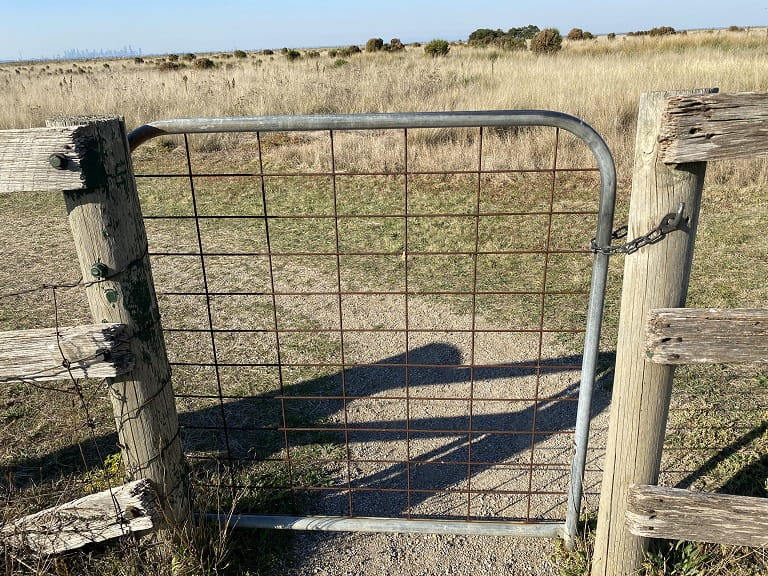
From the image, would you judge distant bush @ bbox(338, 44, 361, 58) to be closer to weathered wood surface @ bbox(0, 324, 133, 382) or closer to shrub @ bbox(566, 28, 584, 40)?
shrub @ bbox(566, 28, 584, 40)

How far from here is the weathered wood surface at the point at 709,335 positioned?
1.96 m

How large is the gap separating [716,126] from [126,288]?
2141 mm

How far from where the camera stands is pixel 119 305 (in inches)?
89.5

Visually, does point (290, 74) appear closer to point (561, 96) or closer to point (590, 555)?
point (561, 96)

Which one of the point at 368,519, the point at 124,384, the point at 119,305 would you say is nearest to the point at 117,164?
the point at 119,305

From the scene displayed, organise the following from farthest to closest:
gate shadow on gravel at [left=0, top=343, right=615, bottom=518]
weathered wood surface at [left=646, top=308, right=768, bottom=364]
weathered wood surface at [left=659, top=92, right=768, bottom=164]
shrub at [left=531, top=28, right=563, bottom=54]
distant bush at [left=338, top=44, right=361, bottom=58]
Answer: distant bush at [left=338, top=44, right=361, bottom=58] → shrub at [left=531, top=28, right=563, bottom=54] → gate shadow on gravel at [left=0, top=343, right=615, bottom=518] → weathered wood surface at [left=646, top=308, right=768, bottom=364] → weathered wood surface at [left=659, top=92, right=768, bottom=164]

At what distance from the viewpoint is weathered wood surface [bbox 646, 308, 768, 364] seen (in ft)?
6.42

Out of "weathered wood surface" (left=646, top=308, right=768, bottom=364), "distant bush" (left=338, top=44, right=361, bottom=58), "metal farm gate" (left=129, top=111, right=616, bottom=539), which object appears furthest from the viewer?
"distant bush" (left=338, top=44, right=361, bottom=58)

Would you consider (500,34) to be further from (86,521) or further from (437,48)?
(86,521)

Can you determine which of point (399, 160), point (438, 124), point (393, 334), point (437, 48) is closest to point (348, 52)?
point (437, 48)

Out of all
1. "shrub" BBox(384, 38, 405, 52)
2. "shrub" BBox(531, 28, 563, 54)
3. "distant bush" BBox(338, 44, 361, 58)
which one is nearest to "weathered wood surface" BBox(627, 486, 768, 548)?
"shrub" BBox(531, 28, 563, 54)

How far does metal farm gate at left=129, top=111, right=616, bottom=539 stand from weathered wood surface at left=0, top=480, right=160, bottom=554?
0.52 m

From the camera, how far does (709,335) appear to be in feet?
6.50

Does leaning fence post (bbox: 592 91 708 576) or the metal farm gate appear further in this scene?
the metal farm gate
